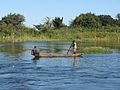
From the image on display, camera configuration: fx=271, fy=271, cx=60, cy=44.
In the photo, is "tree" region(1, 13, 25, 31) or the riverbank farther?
"tree" region(1, 13, 25, 31)

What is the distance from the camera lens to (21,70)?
2177 cm

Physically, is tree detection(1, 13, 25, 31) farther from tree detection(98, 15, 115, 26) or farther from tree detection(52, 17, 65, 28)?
tree detection(98, 15, 115, 26)

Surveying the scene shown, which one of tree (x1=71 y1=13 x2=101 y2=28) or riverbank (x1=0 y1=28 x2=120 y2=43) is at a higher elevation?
tree (x1=71 y1=13 x2=101 y2=28)

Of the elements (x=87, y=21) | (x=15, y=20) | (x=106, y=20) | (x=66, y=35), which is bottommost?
(x=66, y=35)

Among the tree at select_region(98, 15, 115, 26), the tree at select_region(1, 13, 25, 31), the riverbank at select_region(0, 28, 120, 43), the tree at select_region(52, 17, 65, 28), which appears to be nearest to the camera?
the riverbank at select_region(0, 28, 120, 43)

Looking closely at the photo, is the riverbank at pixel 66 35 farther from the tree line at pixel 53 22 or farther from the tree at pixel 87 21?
the tree at pixel 87 21

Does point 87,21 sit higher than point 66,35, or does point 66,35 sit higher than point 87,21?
point 87,21

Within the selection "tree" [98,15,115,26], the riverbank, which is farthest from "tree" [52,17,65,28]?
"tree" [98,15,115,26]

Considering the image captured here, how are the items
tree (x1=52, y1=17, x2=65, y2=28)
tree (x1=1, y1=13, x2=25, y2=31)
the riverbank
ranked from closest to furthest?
the riverbank < tree (x1=1, y1=13, x2=25, y2=31) < tree (x1=52, y1=17, x2=65, y2=28)

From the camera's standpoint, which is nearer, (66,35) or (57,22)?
(66,35)

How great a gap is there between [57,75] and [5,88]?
4.90 metres

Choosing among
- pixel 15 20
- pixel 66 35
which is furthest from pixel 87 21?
pixel 15 20

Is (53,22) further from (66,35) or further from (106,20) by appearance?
(106,20)

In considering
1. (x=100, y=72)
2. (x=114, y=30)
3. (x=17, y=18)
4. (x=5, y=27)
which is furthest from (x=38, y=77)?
(x=114, y=30)
